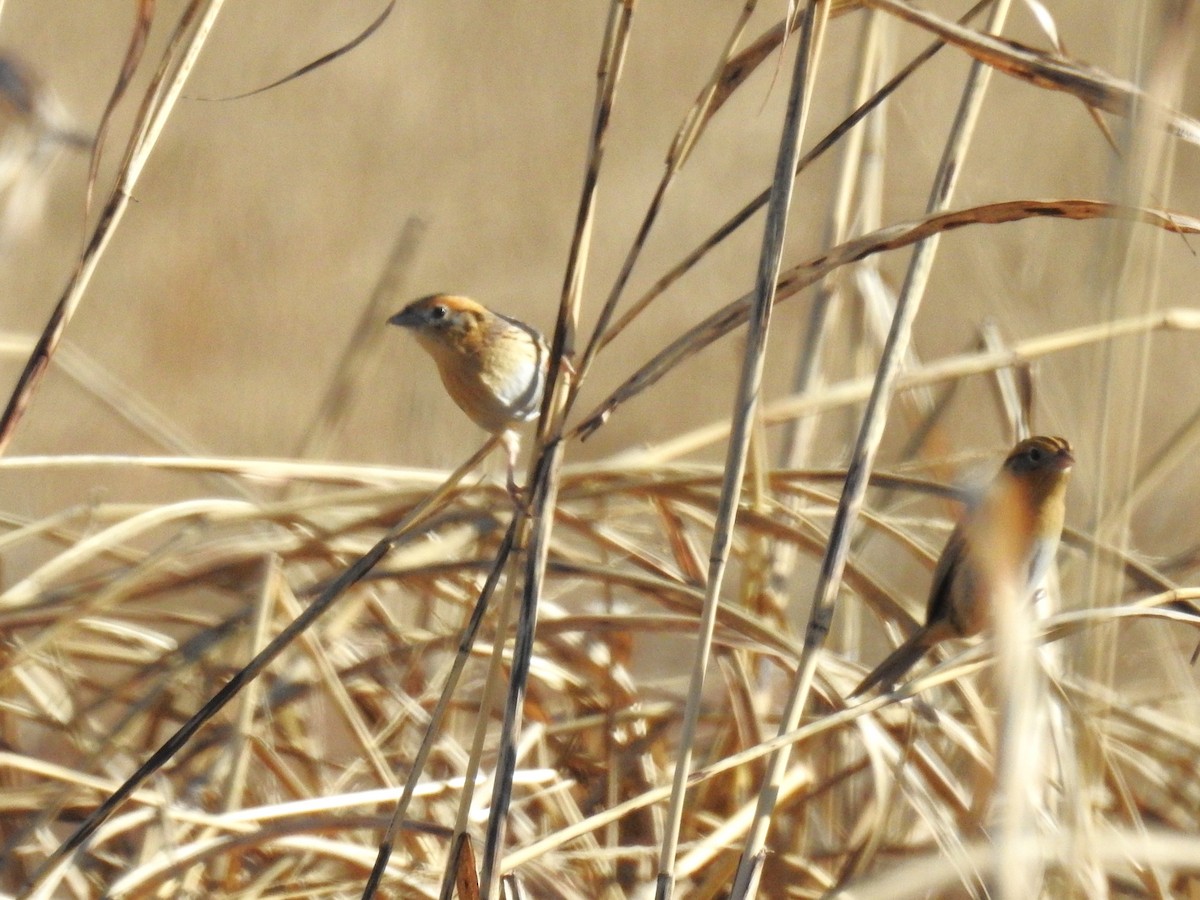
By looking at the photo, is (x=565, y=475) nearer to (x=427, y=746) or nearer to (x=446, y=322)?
(x=427, y=746)

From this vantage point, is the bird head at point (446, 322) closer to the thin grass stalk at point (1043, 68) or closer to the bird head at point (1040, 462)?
the bird head at point (1040, 462)

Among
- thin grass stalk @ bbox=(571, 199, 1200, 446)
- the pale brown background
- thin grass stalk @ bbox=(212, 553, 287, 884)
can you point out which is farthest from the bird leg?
the pale brown background

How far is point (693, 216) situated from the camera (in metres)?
4.93

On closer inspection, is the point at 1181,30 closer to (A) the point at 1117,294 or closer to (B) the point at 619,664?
(A) the point at 1117,294

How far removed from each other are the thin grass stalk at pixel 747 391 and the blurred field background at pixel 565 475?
23 centimetres

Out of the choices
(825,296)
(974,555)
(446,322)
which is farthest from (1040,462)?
(446,322)

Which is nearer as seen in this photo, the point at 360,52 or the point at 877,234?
the point at 877,234

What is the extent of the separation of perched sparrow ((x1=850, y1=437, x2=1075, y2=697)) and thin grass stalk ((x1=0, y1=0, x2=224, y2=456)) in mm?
1024

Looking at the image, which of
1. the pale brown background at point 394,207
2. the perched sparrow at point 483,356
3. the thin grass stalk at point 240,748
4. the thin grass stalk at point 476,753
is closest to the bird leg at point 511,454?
the perched sparrow at point 483,356

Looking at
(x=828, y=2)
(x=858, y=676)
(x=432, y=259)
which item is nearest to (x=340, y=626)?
(x=858, y=676)

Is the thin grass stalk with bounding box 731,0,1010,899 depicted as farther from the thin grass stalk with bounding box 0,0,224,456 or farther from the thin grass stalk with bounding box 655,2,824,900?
the thin grass stalk with bounding box 0,0,224,456

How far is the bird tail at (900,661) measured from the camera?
187 centimetres

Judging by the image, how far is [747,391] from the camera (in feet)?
4.10

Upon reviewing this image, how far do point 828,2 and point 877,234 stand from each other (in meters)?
0.20
